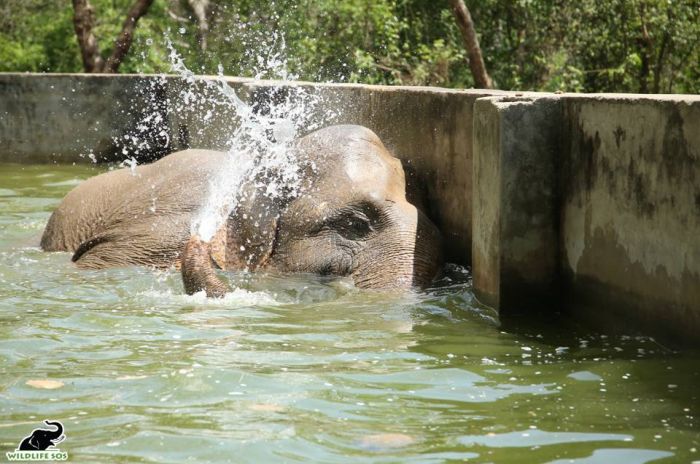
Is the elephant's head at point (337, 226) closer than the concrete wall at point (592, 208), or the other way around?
the concrete wall at point (592, 208)

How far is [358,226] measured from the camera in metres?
7.66

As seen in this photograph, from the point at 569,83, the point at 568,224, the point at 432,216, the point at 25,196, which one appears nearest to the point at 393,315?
the point at 568,224

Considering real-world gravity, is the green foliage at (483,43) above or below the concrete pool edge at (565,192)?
above

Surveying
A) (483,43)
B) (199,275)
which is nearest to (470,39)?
(483,43)

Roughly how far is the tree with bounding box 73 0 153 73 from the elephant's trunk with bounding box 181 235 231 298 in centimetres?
1076

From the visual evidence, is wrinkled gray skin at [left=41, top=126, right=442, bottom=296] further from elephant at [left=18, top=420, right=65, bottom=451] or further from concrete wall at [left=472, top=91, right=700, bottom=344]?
elephant at [left=18, top=420, right=65, bottom=451]

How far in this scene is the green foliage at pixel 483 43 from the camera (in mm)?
16094

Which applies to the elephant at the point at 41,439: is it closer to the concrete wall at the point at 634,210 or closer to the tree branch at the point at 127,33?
the concrete wall at the point at 634,210

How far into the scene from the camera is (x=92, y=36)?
18.3 metres

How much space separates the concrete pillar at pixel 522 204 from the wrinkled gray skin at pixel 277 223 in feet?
2.36

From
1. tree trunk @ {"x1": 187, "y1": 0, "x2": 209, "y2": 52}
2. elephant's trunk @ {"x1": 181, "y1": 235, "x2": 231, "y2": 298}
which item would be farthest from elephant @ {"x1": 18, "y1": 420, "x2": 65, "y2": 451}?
tree trunk @ {"x1": 187, "y1": 0, "x2": 209, "y2": 52}

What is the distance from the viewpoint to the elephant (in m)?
4.36

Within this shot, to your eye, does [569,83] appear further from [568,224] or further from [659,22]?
[568,224]

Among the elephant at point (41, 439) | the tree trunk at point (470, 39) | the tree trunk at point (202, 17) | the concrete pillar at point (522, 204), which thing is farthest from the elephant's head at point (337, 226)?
the tree trunk at point (202, 17)
